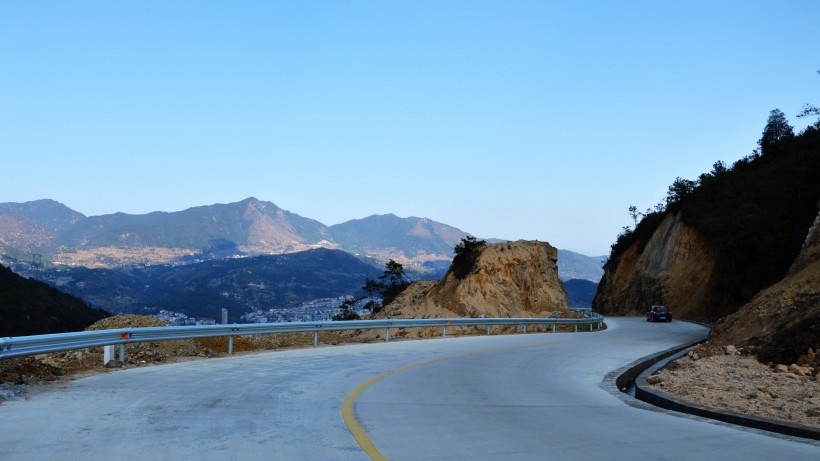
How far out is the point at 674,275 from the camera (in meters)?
70.9

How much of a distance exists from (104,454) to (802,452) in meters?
6.82

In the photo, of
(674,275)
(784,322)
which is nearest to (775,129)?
(674,275)

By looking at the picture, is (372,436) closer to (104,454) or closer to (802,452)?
(104,454)

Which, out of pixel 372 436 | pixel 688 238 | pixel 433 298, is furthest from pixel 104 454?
pixel 688 238

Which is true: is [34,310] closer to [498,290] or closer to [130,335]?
[498,290]

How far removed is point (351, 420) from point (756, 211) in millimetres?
61230

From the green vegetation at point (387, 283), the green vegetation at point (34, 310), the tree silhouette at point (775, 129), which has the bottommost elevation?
the green vegetation at point (34, 310)

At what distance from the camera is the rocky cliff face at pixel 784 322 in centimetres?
1616

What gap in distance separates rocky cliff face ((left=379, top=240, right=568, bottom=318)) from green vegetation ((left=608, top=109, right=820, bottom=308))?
1412 centimetres

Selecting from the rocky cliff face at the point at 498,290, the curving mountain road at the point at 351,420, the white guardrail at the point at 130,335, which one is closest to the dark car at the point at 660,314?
the rocky cliff face at the point at 498,290

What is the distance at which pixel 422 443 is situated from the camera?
26.0ft

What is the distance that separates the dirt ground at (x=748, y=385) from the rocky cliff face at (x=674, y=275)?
160 feet

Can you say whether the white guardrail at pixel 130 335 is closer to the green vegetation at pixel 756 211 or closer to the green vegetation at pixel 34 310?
the green vegetation at pixel 756 211

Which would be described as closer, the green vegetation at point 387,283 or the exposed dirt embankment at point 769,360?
the exposed dirt embankment at point 769,360
